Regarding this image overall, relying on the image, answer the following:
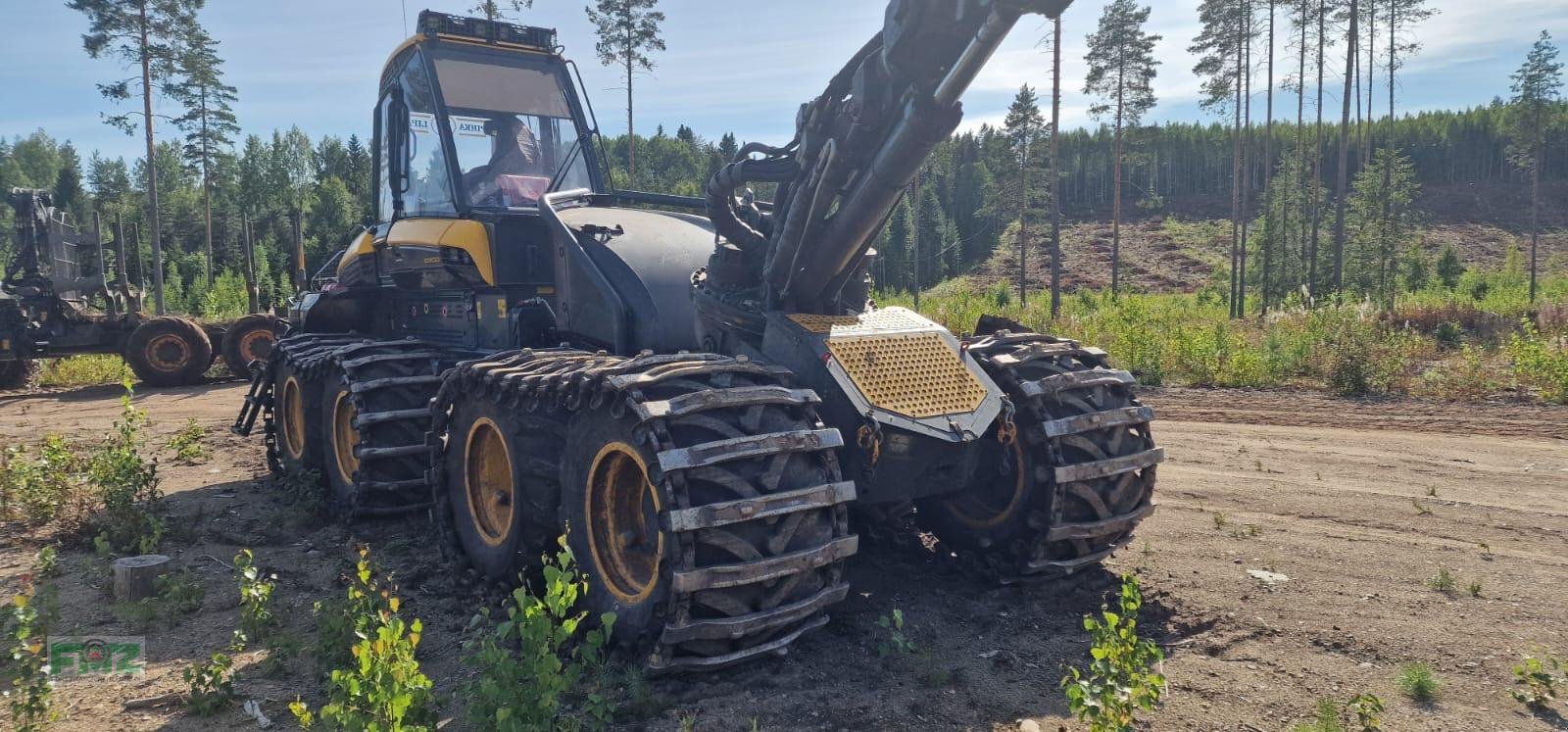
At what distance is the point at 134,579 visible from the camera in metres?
5.49

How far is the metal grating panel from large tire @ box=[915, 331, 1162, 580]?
0.95 feet

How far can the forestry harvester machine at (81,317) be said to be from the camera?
17078 millimetres

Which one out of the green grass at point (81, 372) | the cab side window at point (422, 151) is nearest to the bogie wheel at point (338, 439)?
the cab side window at point (422, 151)

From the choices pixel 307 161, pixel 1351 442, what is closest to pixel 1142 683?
pixel 1351 442

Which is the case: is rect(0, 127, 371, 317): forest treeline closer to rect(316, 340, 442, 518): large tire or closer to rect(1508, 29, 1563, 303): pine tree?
rect(316, 340, 442, 518): large tire

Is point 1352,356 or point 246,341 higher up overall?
point 246,341

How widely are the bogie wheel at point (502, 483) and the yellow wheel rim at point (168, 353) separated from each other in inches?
603

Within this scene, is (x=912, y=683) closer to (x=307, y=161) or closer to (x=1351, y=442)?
(x=1351, y=442)

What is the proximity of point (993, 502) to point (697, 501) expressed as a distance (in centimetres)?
225

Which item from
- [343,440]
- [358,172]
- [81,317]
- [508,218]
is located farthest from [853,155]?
[358,172]

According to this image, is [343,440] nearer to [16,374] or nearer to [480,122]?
[480,122]

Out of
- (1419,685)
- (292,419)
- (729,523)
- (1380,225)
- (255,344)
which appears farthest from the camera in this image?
(1380,225)

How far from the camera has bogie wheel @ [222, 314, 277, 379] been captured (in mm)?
18359

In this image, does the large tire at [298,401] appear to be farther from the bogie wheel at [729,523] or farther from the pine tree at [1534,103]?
the pine tree at [1534,103]
